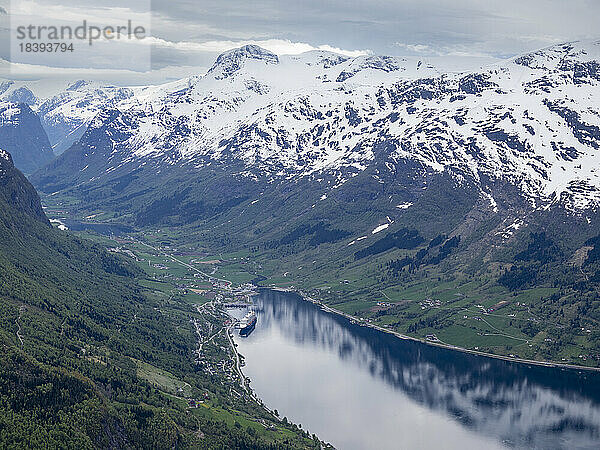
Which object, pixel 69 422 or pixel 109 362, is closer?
pixel 69 422

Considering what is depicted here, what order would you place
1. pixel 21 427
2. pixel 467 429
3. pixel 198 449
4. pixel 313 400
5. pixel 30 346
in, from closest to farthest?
pixel 21 427, pixel 198 449, pixel 30 346, pixel 467 429, pixel 313 400

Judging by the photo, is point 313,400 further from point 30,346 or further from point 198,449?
point 30,346

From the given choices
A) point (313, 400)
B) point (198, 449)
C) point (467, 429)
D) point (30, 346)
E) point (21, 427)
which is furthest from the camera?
point (313, 400)

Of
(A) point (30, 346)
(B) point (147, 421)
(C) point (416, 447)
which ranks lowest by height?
(C) point (416, 447)

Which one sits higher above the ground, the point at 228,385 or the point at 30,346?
the point at 30,346

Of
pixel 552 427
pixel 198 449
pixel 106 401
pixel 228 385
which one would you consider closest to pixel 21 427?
pixel 106 401

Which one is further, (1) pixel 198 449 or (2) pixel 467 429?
(2) pixel 467 429

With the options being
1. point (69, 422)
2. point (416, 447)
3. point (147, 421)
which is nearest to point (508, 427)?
point (416, 447)

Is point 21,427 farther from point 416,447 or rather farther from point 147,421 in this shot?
point 416,447

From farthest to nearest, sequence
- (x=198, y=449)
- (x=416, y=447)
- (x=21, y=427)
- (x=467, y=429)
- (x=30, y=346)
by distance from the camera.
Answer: (x=467, y=429) < (x=416, y=447) < (x=30, y=346) < (x=198, y=449) < (x=21, y=427)
